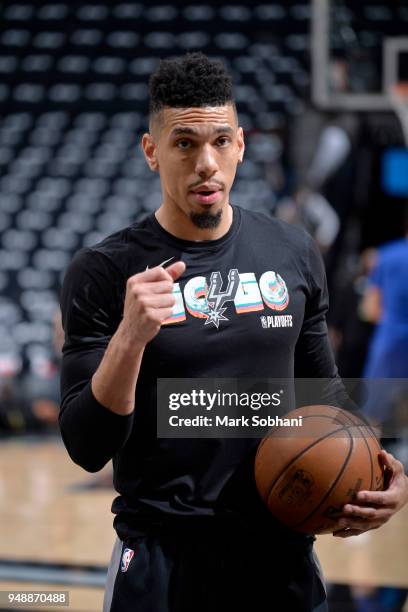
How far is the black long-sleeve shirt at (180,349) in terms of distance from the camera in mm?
1861

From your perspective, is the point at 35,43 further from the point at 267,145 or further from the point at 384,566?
the point at 384,566

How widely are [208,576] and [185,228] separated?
2.28 feet

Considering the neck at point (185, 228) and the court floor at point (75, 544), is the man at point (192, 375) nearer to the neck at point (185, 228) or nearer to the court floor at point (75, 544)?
the neck at point (185, 228)

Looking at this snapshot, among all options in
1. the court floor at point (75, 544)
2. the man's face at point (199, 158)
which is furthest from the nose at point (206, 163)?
the court floor at point (75, 544)

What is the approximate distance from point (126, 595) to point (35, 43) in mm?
11436

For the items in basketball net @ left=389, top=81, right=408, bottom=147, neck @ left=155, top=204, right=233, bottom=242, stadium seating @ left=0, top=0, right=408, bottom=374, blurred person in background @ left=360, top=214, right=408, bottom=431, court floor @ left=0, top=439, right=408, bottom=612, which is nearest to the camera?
neck @ left=155, top=204, right=233, bottom=242

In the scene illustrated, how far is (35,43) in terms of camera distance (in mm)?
12422

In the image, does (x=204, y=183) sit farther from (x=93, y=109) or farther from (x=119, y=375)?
(x=93, y=109)

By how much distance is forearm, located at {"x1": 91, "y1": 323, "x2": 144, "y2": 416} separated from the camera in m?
1.67

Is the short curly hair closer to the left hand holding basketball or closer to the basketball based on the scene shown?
the basketball

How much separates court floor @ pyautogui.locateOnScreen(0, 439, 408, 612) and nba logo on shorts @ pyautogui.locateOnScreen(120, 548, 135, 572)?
214cm

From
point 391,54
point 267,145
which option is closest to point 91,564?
point 391,54

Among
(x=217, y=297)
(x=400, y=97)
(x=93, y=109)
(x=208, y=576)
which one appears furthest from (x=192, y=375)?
(x=93, y=109)

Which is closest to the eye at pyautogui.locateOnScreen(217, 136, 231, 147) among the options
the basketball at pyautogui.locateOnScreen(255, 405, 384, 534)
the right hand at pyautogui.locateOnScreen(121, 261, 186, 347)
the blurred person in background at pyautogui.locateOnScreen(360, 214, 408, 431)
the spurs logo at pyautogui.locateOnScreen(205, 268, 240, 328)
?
the spurs logo at pyautogui.locateOnScreen(205, 268, 240, 328)
